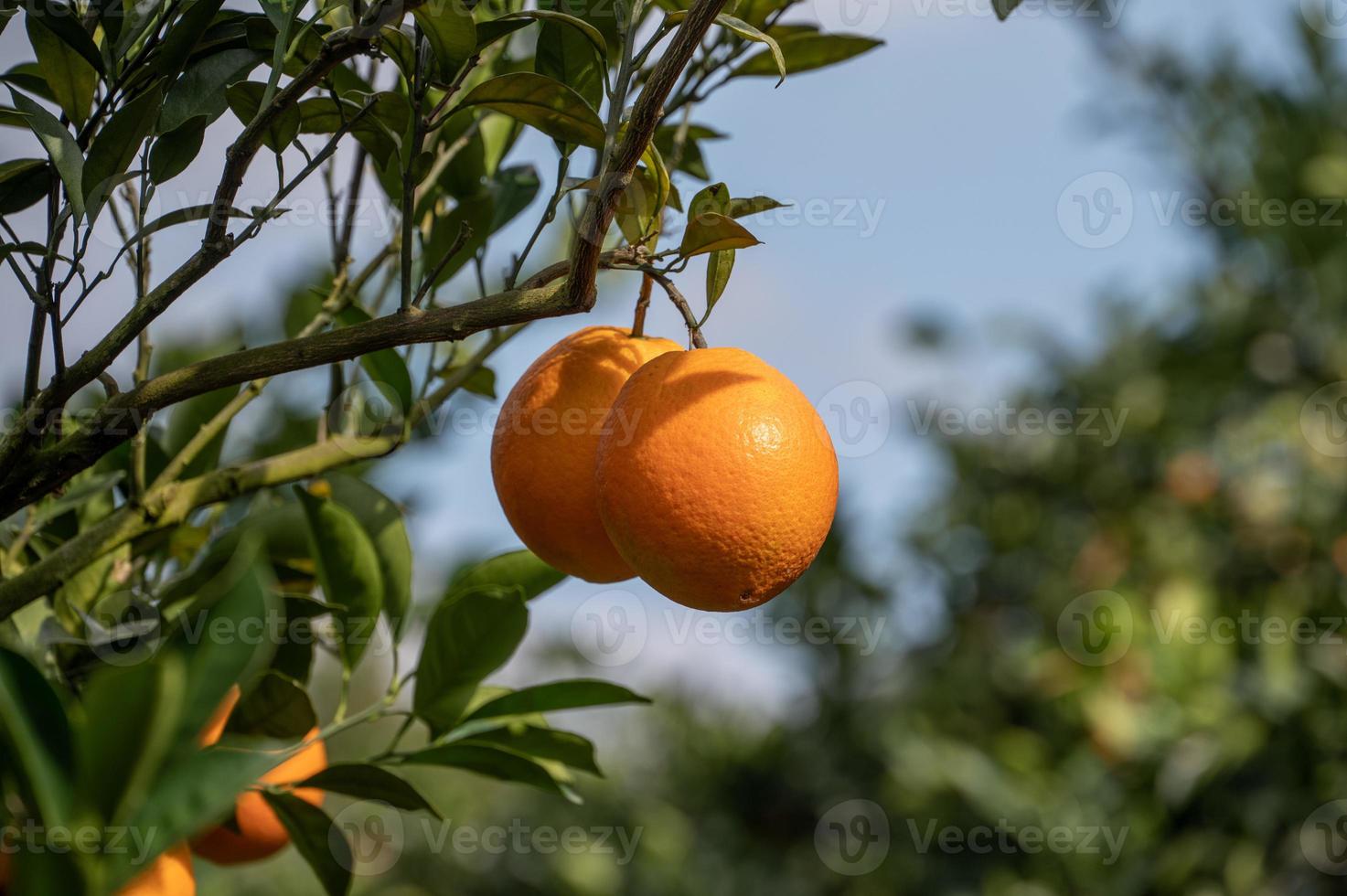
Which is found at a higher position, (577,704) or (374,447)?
(374,447)

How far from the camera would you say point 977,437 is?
311cm

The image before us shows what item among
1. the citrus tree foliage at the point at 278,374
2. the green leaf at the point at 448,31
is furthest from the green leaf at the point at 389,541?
the green leaf at the point at 448,31

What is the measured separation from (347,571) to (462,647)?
0.10m

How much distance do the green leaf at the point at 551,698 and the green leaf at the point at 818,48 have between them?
19.3 inches

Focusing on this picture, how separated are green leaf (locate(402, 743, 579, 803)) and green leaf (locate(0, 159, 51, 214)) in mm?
435

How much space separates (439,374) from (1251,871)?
6.25ft

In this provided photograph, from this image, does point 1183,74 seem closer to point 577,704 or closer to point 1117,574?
point 1117,574

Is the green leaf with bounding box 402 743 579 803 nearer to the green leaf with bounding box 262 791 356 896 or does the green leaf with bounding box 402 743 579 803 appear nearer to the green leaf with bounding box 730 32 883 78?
the green leaf with bounding box 262 791 356 896

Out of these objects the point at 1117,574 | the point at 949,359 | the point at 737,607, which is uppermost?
the point at 737,607

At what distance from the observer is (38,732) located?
0.40 metres

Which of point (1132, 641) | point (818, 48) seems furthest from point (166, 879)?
point (1132, 641)

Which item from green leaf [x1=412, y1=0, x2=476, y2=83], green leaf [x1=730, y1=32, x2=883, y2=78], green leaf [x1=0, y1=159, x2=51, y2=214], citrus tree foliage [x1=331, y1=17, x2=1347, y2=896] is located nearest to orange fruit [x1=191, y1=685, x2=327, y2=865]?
green leaf [x1=0, y1=159, x2=51, y2=214]

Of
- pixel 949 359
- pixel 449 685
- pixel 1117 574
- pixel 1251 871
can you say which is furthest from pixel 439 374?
pixel 949 359

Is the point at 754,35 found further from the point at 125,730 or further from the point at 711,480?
the point at 125,730
